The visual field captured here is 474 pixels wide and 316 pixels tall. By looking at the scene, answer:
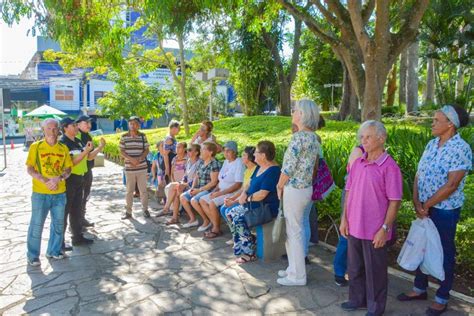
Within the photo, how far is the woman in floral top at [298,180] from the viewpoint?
4.19 m

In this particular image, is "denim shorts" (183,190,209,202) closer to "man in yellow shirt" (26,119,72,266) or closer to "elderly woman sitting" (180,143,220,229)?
"elderly woman sitting" (180,143,220,229)

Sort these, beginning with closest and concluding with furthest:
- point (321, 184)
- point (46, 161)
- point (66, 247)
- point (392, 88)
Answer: point (321, 184), point (46, 161), point (66, 247), point (392, 88)

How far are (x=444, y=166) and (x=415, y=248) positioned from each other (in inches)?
28.3

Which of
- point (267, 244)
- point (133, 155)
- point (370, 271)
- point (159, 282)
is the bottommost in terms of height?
point (159, 282)

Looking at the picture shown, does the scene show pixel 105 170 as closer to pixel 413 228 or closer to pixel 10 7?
pixel 10 7

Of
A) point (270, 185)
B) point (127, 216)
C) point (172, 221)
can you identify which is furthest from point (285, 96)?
point (270, 185)

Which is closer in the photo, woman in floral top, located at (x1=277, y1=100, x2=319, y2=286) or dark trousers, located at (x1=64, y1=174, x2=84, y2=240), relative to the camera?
woman in floral top, located at (x1=277, y1=100, x2=319, y2=286)

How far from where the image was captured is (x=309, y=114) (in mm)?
4227

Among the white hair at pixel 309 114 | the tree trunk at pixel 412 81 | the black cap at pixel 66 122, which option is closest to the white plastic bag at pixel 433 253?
the white hair at pixel 309 114

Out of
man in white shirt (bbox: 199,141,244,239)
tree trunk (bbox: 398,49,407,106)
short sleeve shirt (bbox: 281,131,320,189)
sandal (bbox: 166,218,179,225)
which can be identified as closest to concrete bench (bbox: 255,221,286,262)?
short sleeve shirt (bbox: 281,131,320,189)

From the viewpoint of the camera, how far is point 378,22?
6547 mm

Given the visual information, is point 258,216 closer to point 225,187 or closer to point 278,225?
point 278,225

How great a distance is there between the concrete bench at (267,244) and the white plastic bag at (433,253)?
1642 millimetres

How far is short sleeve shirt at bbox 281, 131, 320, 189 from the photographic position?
418 cm
